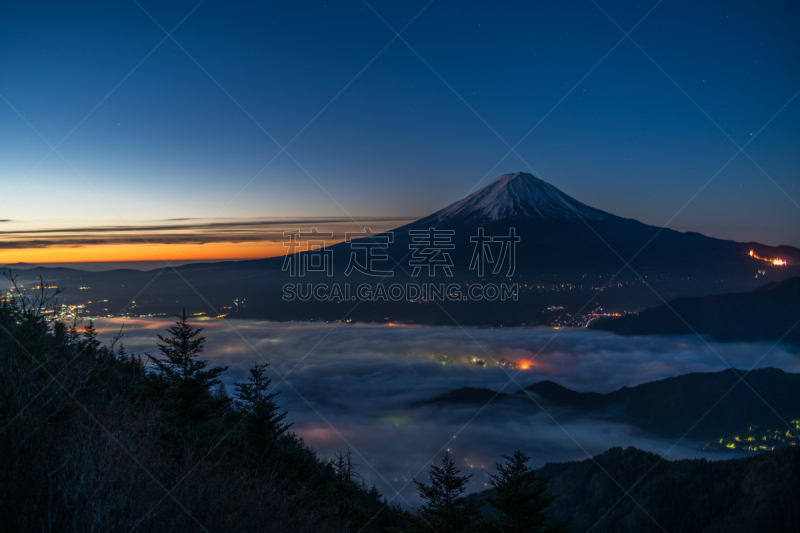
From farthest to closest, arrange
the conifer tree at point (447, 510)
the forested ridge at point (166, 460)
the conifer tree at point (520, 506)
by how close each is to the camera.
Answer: the conifer tree at point (520, 506)
the conifer tree at point (447, 510)
the forested ridge at point (166, 460)

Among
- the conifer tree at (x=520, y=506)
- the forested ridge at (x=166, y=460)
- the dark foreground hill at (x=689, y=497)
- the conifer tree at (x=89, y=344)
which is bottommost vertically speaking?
the dark foreground hill at (x=689, y=497)

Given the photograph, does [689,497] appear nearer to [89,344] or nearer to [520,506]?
[520,506]

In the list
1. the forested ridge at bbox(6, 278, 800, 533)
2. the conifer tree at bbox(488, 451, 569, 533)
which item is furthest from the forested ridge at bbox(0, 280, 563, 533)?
the conifer tree at bbox(488, 451, 569, 533)

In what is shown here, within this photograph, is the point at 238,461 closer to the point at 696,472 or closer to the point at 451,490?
the point at 451,490

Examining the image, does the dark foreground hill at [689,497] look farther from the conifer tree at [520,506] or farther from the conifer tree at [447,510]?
the conifer tree at [447,510]

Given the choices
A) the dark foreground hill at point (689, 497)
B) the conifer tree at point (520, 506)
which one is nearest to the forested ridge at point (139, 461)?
the conifer tree at point (520, 506)

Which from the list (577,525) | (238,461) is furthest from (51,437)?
(577,525)

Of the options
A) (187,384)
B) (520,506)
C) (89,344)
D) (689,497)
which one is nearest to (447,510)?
(520,506)
